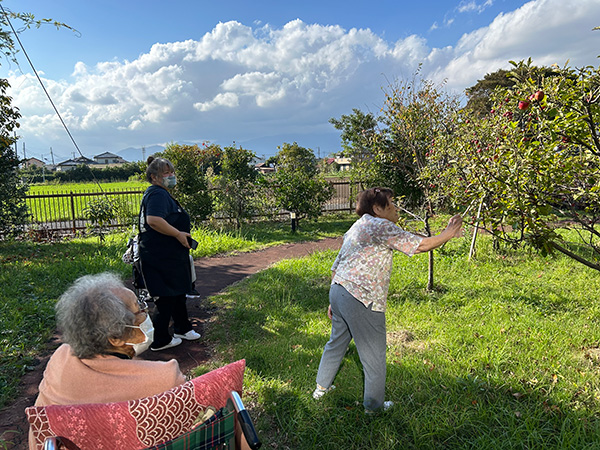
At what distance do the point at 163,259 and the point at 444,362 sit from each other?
2.81 metres

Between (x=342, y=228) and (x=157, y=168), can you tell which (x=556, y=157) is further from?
(x=342, y=228)

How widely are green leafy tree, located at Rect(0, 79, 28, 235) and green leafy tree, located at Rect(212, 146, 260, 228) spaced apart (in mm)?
4855

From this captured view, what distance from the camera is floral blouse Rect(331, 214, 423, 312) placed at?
2.54 meters

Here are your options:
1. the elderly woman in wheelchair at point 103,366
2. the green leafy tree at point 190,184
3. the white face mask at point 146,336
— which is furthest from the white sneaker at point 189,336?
the green leafy tree at point 190,184

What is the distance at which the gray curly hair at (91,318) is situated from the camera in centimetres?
161

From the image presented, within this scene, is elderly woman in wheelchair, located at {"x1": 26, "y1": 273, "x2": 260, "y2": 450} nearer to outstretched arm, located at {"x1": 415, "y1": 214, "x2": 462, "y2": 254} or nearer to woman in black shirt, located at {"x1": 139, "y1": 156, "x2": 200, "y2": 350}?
outstretched arm, located at {"x1": 415, "y1": 214, "x2": 462, "y2": 254}

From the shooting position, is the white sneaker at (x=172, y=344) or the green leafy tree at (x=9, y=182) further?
the green leafy tree at (x=9, y=182)

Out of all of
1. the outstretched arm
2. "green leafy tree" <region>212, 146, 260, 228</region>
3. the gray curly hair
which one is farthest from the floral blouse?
"green leafy tree" <region>212, 146, 260, 228</region>

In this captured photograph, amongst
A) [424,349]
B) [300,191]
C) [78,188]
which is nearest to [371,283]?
[424,349]

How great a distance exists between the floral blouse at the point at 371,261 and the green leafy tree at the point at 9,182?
9411 mm

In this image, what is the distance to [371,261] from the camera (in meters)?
2.59

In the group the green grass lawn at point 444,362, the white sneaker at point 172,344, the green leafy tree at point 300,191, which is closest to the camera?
the green grass lawn at point 444,362

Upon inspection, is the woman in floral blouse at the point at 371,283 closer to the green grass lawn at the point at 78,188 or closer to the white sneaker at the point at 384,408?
the white sneaker at the point at 384,408

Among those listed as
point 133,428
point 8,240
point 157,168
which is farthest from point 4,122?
point 133,428
